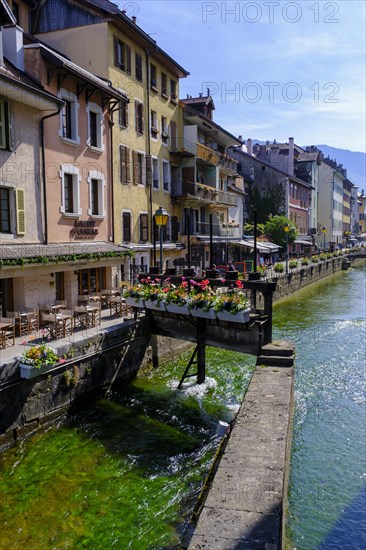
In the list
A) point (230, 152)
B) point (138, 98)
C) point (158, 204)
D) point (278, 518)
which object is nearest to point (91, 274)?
point (158, 204)

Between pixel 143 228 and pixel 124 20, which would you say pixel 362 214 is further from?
pixel 124 20

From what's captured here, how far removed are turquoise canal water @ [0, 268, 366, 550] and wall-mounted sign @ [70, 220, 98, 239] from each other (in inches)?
248

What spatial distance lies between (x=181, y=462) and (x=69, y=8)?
2134 cm

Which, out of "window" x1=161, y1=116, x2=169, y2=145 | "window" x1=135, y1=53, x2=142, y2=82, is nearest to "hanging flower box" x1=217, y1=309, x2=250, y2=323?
"window" x1=135, y1=53, x2=142, y2=82

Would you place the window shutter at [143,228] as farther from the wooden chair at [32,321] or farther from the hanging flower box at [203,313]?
the hanging flower box at [203,313]

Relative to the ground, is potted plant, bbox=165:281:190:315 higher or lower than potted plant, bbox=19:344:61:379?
higher

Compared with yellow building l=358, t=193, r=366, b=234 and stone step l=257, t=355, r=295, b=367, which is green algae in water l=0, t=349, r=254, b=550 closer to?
stone step l=257, t=355, r=295, b=367

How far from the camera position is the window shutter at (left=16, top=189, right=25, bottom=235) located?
14922 mm

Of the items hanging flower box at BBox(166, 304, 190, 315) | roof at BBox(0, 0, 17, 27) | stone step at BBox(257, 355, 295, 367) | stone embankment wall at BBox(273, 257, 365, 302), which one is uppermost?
roof at BBox(0, 0, 17, 27)

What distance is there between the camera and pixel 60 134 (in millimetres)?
17062

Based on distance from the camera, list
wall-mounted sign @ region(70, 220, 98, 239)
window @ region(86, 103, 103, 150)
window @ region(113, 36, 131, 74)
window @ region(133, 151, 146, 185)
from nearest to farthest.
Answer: wall-mounted sign @ region(70, 220, 98, 239) → window @ region(86, 103, 103, 150) → window @ region(113, 36, 131, 74) → window @ region(133, 151, 146, 185)

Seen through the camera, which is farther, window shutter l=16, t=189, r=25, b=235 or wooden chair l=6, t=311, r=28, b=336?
window shutter l=16, t=189, r=25, b=235

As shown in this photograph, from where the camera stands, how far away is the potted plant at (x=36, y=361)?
1002 centimetres

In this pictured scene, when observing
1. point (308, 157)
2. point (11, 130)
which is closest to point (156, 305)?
point (11, 130)
